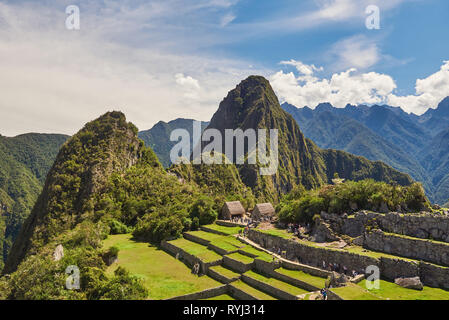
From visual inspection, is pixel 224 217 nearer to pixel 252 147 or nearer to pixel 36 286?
pixel 36 286

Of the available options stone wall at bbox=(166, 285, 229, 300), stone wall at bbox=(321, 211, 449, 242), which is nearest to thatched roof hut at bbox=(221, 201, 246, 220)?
stone wall at bbox=(321, 211, 449, 242)

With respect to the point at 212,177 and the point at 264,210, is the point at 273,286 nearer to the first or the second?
the point at 264,210

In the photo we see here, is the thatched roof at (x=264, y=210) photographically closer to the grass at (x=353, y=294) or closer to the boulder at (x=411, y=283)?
the boulder at (x=411, y=283)

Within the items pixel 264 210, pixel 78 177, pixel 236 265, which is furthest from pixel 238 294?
pixel 78 177

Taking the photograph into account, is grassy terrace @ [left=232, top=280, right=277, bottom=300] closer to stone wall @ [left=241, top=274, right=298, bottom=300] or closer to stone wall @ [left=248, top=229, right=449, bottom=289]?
stone wall @ [left=241, top=274, right=298, bottom=300]

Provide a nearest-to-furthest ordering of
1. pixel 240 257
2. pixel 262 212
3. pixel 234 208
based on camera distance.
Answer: pixel 240 257 → pixel 262 212 → pixel 234 208
